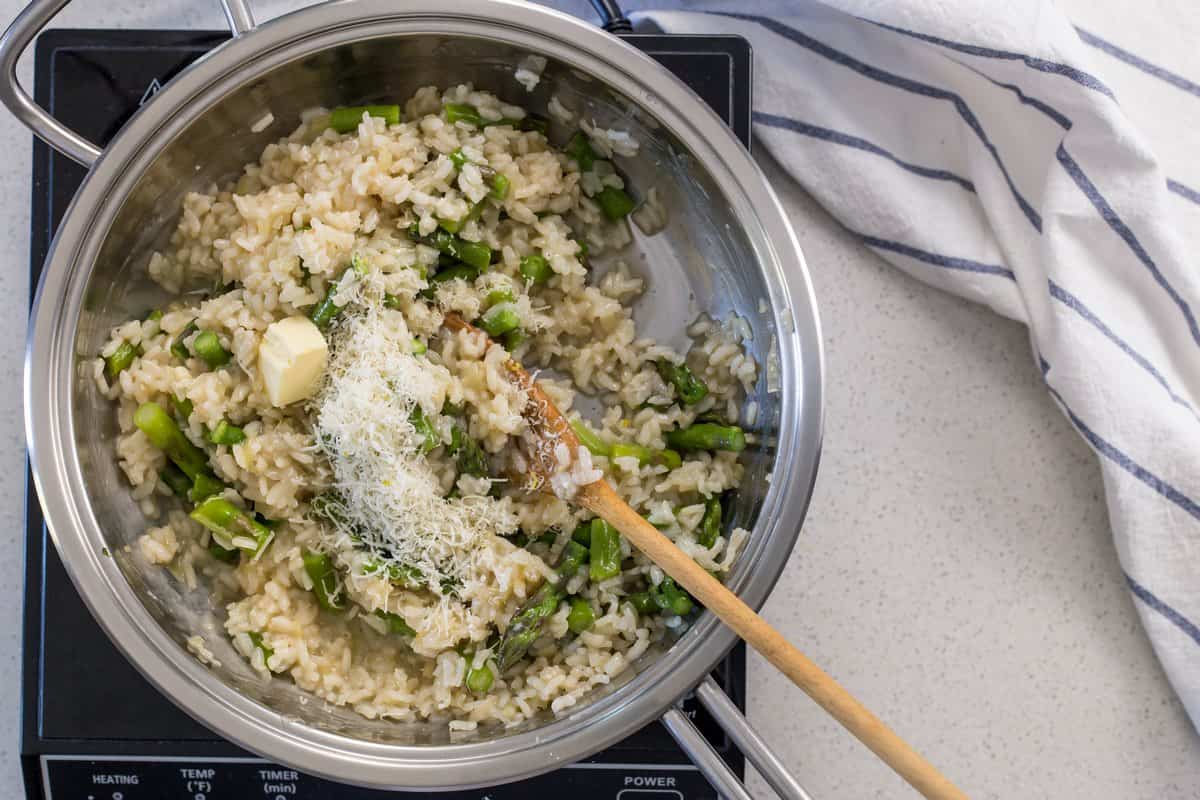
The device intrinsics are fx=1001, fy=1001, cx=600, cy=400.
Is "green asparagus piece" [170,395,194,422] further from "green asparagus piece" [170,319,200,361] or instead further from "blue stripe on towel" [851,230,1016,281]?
"blue stripe on towel" [851,230,1016,281]

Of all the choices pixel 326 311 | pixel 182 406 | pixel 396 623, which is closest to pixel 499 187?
pixel 326 311

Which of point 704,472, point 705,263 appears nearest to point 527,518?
point 704,472

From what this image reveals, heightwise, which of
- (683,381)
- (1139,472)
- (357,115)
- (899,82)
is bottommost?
(1139,472)

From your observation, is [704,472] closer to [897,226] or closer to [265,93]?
[897,226]

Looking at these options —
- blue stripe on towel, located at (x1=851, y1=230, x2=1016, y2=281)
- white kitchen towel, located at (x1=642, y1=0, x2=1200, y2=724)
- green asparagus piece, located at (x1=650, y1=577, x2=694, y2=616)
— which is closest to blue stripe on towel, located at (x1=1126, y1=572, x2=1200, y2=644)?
white kitchen towel, located at (x1=642, y1=0, x2=1200, y2=724)

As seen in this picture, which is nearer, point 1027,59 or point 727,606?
point 727,606

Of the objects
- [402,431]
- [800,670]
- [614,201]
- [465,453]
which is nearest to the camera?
[800,670]

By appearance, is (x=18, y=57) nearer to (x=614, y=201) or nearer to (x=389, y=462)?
(x=389, y=462)
